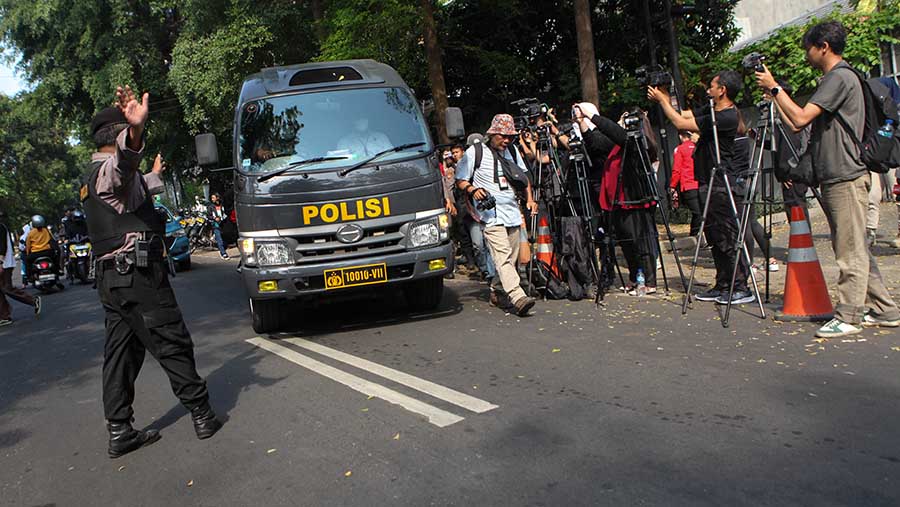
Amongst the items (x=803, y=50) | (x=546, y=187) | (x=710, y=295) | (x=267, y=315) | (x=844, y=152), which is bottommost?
(x=710, y=295)

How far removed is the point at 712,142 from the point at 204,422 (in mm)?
5103

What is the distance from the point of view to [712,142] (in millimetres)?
7027

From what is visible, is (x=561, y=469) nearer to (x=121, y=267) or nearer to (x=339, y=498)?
(x=339, y=498)

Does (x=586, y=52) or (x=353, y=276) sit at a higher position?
(x=586, y=52)

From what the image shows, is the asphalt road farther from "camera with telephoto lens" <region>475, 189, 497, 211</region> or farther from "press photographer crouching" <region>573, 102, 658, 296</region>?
"camera with telephoto lens" <region>475, 189, 497, 211</region>

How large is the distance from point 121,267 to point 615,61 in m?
17.0

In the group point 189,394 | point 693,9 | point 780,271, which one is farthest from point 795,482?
point 693,9

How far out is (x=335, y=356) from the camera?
642 centimetres

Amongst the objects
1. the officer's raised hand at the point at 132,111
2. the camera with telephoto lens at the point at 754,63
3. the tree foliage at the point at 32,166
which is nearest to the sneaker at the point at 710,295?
the camera with telephoto lens at the point at 754,63

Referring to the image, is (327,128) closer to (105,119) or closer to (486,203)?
(486,203)

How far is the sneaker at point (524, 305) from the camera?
284 inches

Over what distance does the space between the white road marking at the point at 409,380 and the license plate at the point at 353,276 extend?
599 millimetres

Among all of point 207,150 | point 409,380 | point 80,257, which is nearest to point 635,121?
point 409,380

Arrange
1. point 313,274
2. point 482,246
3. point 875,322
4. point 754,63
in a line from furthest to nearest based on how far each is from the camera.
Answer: point 482,246, point 313,274, point 875,322, point 754,63
